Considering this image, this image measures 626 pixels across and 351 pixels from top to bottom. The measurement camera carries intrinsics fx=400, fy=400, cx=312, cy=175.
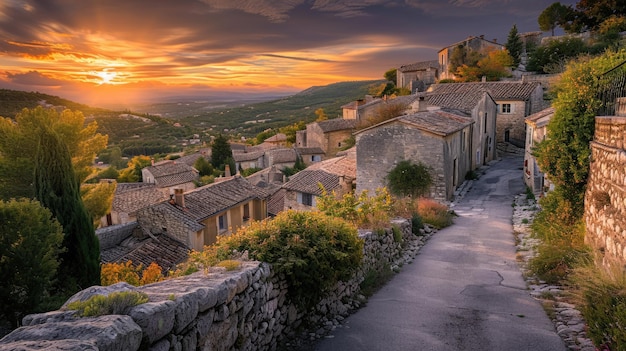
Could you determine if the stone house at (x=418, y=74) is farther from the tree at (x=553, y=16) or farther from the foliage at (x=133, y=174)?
the foliage at (x=133, y=174)

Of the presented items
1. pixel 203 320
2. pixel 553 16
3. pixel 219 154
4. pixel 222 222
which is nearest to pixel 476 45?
pixel 553 16

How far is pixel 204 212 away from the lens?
73.6 ft

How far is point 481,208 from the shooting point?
67.6ft

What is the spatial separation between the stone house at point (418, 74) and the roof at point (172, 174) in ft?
119

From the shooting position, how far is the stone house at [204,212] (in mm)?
20375

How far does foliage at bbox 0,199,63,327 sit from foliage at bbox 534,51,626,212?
1249 centimetres

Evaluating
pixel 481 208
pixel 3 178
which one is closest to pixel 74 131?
pixel 3 178

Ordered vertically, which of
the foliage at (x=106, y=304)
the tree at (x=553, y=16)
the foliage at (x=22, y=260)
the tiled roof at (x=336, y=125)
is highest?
the tree at (x=553, y=16)

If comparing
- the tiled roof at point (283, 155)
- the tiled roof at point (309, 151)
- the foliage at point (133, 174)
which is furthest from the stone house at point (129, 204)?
the tiled roof at point (309, 151)

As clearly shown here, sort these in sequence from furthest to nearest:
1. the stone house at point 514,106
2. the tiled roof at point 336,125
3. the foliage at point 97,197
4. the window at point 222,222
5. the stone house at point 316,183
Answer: the tiled roof at point 336,125 < the stone house at point 514,106 < the stone house at point 316,183 < the window at point 222,222 < the foliage at point 97,197

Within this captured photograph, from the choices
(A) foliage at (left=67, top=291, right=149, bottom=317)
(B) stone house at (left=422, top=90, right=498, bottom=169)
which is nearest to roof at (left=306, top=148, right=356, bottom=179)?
(B) stone house at (left=422, top=90, right=498, bottom=169)

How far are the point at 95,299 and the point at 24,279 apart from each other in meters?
6.15

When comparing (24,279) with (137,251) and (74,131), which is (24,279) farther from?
(74,131)

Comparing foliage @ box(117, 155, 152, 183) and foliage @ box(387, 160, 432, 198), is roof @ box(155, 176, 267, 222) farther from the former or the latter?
foliage @ box(117, 155, 152, 183)
